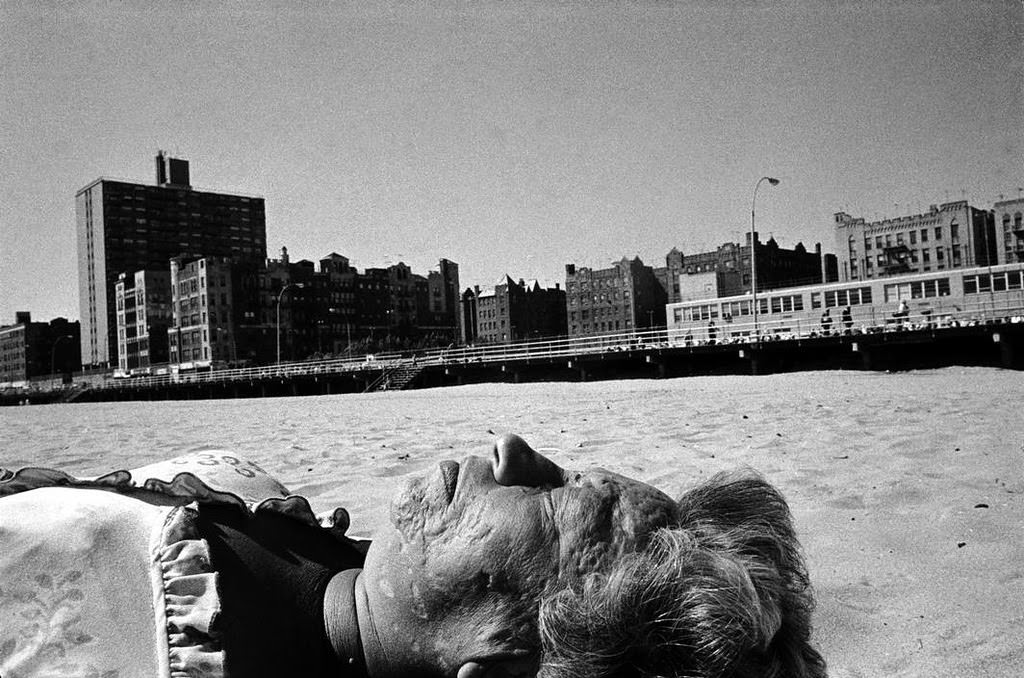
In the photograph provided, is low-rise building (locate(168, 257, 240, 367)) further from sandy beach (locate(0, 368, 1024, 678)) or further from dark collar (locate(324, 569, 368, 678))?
dark collar (locate(324, 569, 368, 678))

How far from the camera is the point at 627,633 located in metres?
0.51

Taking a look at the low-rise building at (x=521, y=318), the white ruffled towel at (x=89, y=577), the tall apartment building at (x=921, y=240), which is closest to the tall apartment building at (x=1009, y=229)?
the tall apartment building at (x=921, y=240)

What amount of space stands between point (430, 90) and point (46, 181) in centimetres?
172

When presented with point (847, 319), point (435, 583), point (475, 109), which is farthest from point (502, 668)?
point (847, 319)

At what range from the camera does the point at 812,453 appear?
7.84ft

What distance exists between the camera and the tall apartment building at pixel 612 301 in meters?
10.6

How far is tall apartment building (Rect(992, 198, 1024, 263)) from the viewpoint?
403 cm

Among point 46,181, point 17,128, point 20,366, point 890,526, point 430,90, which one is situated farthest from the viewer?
point 20,366

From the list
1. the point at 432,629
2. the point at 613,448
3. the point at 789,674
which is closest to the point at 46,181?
the point at 613,448

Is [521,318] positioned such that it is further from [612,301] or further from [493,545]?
[493,545]

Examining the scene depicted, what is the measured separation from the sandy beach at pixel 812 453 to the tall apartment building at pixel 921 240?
0.97 metres

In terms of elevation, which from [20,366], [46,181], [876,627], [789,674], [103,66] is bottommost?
[876,627]

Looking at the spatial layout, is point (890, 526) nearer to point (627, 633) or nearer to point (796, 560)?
point (796, 560)

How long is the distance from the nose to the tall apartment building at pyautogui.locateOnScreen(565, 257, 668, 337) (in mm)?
8772
